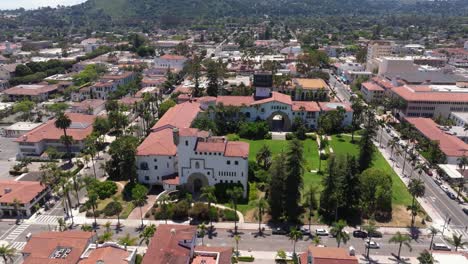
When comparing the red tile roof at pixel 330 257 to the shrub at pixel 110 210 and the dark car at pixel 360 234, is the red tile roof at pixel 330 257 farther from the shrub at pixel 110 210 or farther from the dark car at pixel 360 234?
the shrub at pixel 110 210

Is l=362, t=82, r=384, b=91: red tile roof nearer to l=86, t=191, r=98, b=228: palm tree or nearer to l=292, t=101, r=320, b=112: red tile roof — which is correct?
l=292, t=101, r=320, b=112: red tile roof

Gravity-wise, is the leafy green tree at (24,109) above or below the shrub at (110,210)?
above

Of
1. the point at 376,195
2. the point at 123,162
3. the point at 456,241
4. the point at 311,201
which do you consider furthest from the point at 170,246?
the point at 456,241

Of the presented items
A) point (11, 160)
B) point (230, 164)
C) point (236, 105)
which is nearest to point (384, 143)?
point (236, 105)

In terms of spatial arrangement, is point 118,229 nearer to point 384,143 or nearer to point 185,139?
point 185,139

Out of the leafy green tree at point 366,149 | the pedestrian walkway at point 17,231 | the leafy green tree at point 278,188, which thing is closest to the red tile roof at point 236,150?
the leafy green tree at point 278,188

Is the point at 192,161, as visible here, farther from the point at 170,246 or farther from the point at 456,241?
the point at 456,241

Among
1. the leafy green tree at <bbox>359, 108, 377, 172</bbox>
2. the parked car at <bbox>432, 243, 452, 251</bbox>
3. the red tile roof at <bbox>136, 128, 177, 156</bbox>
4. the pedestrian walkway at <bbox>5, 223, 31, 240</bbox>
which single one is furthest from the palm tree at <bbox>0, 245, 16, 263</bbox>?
the leafy green tree at <bbox>359, 108, 377, 172</bbox>
